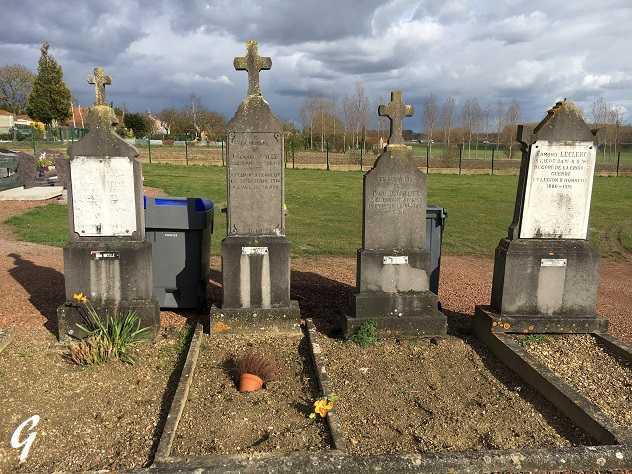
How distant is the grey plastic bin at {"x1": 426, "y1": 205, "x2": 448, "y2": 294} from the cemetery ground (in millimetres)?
644

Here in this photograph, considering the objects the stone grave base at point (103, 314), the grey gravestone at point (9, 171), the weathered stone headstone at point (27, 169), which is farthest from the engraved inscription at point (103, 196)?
the weathered stone headstone at point (27, 169)

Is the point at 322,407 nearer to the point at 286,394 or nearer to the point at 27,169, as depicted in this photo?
the point at 286,394

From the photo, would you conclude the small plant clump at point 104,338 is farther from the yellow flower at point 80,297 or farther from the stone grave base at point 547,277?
the stone grave base at point 547,277

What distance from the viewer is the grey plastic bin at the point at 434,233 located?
6.27 meters

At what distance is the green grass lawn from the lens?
10.8 m

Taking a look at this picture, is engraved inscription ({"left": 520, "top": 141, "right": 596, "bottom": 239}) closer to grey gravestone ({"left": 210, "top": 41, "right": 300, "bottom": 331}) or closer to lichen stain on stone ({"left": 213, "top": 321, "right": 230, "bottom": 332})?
grey gravestone ({"left": 210, "top": 41, "right": 300, "bottom": 331})

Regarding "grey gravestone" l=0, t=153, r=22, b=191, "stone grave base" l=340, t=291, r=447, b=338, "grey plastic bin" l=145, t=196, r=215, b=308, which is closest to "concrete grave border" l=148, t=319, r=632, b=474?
"stone grave base" l=340, t=291, r=447, b=338

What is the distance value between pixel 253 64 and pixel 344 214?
941 centimetres

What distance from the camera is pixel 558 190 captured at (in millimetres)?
5371

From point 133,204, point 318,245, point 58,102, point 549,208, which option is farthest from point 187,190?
point 58,102

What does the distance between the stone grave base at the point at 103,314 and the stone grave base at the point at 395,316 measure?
6.99 feet

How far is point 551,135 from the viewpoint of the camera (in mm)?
5234

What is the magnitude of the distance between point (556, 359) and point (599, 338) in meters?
0.83

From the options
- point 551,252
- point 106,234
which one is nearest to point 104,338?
point 106,234
